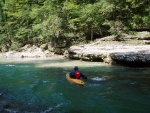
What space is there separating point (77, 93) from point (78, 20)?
1675 cm

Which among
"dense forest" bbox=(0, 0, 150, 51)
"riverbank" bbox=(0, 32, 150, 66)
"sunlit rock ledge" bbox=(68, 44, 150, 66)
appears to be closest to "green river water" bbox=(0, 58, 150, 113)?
"sunlit rock ledge" bbox=(68, 44, 150, 66)

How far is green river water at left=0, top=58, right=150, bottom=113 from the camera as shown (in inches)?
372

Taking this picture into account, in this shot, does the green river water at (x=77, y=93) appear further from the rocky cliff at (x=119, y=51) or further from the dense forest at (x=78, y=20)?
the dense forest at (x=78, y=20)

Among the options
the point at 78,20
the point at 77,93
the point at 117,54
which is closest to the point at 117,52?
the point at 117,54

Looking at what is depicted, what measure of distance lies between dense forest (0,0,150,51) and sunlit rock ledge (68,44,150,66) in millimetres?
4805

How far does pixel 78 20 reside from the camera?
27.4 metres

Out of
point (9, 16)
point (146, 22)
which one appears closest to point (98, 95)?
point (146, 22)

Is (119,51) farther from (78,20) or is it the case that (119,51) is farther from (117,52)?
(78,20)

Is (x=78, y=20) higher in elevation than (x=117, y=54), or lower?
higher

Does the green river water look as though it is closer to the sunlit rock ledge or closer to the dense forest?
the sunlit rock ledge

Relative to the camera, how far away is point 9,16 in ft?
121

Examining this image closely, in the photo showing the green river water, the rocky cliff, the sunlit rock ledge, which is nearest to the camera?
the green river water

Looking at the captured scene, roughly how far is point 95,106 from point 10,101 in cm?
367

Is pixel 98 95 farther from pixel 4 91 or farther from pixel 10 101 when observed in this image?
pixel 4 91
